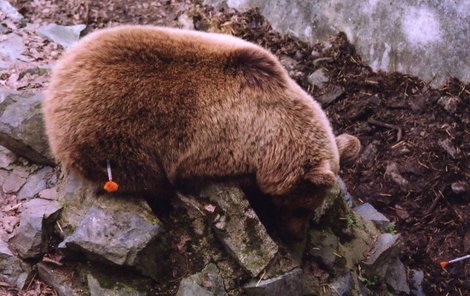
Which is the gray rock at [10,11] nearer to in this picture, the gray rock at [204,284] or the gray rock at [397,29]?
the gray rock at [397,29]

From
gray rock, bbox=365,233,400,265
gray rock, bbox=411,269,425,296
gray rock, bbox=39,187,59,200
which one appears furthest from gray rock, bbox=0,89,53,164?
gray rock, bbox=411,269,425,296

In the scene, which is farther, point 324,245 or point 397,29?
point 397,29

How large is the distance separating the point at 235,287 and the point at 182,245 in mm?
572

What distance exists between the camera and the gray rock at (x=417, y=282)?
6.18m

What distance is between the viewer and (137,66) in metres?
4.55

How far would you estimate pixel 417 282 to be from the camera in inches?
247

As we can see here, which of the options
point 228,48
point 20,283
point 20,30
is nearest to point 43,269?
point 20,283

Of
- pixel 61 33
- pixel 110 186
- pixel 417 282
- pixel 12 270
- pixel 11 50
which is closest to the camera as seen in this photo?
pixel 110 186

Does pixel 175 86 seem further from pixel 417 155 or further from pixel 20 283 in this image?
pixel 417 155

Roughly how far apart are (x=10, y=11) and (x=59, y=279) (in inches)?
180

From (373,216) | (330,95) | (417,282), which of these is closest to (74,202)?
(373,216)

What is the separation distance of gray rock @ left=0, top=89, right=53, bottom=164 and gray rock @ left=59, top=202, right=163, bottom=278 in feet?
3.34

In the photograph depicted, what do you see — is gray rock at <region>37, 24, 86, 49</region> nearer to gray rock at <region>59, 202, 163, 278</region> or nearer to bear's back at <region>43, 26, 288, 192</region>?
bear's back at <region>43, 26, 288, 192</region>

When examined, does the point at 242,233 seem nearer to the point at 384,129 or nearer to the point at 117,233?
the point at 117,233
